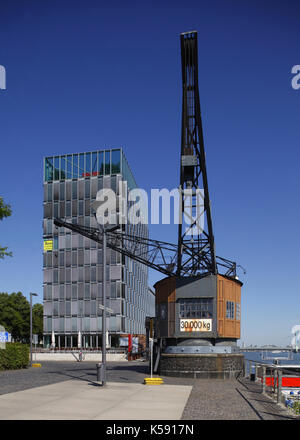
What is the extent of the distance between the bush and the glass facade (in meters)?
39.4

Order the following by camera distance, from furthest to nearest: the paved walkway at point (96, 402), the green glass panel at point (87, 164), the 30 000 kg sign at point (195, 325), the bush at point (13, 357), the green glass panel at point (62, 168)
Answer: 1. the green glass panel at point (62, 168)
2. the green glass panel at point (87, 164)
3. the bush at point (13, 357)
4. the 30 000 kg sign at point (195, 325)
5. the paved walkway at point (96, 402)

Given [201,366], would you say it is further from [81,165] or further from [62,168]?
[62,168]

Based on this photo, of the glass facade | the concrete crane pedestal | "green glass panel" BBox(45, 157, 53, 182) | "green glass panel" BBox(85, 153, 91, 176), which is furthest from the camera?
"green glass panel" BBox(45, 157, 53, 182)

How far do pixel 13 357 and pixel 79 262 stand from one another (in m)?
44.2

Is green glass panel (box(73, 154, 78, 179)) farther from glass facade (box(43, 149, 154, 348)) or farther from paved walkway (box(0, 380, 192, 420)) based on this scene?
paved walkway (box(0, 380, 192, 420))

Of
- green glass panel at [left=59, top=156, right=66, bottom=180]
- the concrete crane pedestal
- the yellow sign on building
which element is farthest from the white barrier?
green glass panel at [left=59, top=156, right=66, bottom=180]

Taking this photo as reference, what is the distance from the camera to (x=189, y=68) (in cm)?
2905

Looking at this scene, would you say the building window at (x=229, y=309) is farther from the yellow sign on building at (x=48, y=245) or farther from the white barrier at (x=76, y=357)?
the yellow sign on building at (x=48, y=245)

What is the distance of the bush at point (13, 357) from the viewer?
3638cm

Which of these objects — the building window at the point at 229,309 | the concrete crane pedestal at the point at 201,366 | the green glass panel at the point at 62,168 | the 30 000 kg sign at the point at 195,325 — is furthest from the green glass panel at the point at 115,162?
the concrete crane pedestal at the point at 201,366

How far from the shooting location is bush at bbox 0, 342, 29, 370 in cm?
3638

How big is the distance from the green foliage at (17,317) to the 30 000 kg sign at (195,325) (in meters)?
71.4

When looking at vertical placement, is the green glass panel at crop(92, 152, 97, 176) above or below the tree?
above
